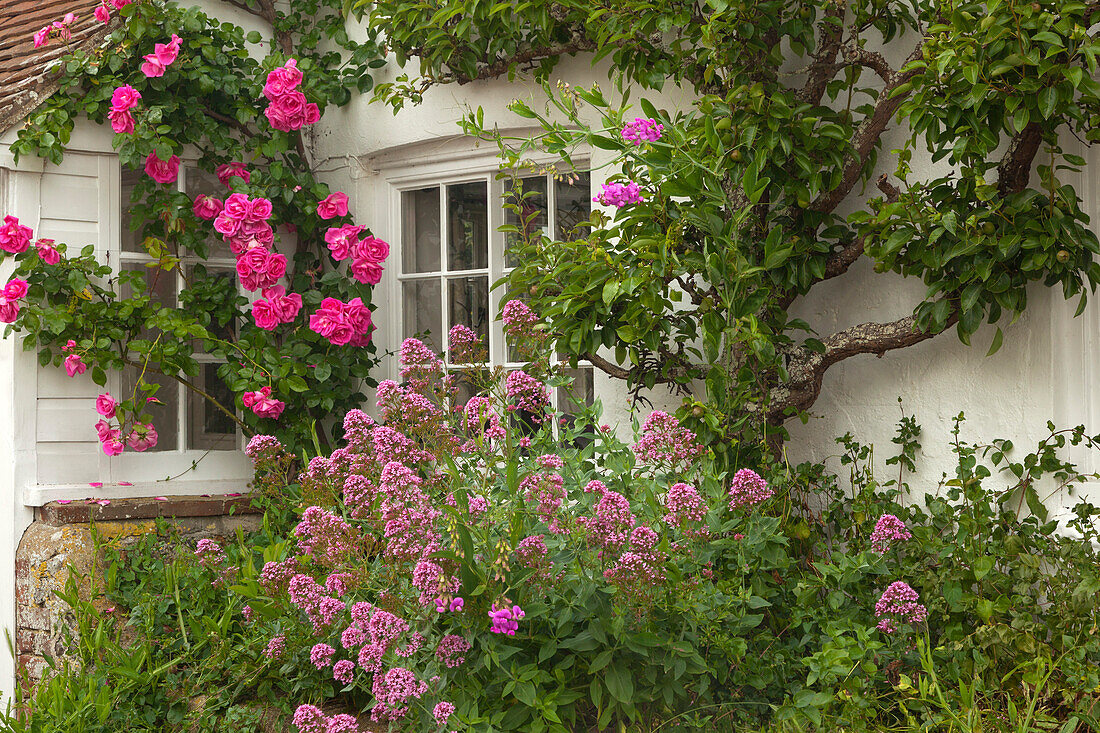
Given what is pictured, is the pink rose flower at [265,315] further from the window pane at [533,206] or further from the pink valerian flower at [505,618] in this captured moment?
the pink valerian flower at [505,618]

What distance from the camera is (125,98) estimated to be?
4.16 meters

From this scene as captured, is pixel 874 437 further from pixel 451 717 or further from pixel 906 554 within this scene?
pixel 451 717

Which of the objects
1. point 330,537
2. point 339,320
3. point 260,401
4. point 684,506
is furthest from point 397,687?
point 339,320

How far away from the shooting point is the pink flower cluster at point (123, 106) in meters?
4.16

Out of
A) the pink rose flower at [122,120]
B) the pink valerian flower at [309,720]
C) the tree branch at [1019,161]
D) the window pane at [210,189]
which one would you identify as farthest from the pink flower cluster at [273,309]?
the tree branch at [1019,161]

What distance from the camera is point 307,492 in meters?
2.82

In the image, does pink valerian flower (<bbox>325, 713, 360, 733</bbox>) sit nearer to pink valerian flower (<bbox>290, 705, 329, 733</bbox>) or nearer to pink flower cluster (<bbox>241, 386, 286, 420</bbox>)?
pink valerian flower (<bbox>290, 705, 329, 733</bbox>)

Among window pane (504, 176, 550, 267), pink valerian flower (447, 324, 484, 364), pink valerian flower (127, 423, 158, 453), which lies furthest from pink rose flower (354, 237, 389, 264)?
pink valerian flower (447, 324, 484, 364)

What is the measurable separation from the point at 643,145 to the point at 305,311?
7.29 ft

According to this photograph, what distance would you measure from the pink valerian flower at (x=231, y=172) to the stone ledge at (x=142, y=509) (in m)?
1.57

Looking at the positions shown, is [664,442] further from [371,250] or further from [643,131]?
[371,250]

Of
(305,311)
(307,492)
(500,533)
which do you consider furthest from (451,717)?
(305,311)

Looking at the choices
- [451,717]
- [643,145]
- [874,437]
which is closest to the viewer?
[451,717]

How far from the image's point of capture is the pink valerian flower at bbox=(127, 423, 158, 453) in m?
4.25
